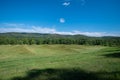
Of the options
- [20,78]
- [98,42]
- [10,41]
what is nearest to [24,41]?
[10,41]

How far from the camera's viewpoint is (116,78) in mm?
9383

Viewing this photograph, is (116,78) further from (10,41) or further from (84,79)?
(10,41)

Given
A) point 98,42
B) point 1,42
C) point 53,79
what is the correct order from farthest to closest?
point 98,42 → point 1,42 → point 53,79

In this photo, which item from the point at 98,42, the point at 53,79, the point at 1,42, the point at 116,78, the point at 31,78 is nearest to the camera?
the point at 116,78

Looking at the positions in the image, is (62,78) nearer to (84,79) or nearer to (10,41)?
(84,79)

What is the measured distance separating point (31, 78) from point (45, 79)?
1.21 metres

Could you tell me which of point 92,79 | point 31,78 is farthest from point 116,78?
point 31,78

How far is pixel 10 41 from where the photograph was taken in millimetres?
101812

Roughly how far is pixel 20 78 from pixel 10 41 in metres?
94.0

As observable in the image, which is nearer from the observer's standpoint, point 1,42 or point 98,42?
point 1,42

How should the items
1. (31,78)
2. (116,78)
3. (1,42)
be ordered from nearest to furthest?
(116,78) < (31,78) < (1,42)

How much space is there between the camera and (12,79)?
11289 mm

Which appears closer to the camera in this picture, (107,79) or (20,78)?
(107,79)

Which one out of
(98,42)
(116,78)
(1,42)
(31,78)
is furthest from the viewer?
(98,42)
